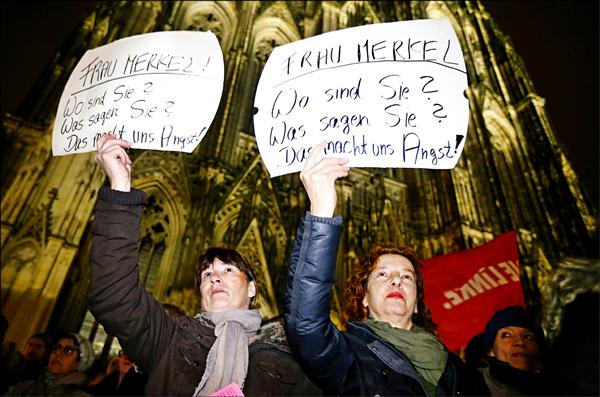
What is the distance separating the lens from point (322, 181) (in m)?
1.44

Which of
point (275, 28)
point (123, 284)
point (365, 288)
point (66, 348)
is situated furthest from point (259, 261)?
point (275, 28)

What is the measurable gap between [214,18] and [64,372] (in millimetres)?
13165

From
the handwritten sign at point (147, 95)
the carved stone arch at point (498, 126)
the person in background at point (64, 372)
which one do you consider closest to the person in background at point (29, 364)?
the person in background at point (64, 372)

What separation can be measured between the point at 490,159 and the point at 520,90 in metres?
5.81

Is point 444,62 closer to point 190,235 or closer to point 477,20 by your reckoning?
point 190,235

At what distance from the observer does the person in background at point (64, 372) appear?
→ 2762mm

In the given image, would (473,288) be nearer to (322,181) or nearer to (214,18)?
(322,181)

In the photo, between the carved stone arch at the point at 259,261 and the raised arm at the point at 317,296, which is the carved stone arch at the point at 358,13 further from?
the raised arm at the point at 317,296

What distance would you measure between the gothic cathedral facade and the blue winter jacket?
5612 mm

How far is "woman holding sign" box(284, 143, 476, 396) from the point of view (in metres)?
1.34

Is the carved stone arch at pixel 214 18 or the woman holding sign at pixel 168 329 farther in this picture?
the carved stone arch at pixel 214 18

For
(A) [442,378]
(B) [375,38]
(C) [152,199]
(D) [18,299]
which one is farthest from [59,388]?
(C) [152,199]

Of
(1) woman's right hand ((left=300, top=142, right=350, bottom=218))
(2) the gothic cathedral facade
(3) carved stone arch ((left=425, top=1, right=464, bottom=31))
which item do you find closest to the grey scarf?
(1) woman's right hand ((left=300, top=142, right=350, bottom=218))

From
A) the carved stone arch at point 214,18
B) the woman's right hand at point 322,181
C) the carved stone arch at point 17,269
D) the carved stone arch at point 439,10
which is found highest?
the carved stone arch at point 439,10
